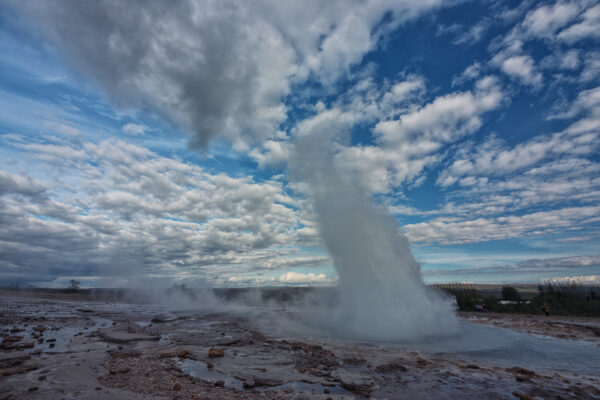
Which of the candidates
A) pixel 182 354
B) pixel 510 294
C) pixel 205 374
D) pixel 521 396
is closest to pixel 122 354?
pixel 182 354

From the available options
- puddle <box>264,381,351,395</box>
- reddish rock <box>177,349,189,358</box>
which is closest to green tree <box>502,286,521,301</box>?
puddle <box>264,381,351,395</box>

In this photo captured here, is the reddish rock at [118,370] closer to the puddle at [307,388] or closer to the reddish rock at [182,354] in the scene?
the reddish rock at [182,354]

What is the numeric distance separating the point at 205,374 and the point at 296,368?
138 inches

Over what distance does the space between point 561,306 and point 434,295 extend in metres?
24.9

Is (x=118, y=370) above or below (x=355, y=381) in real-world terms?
above

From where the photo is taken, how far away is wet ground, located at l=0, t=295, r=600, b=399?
8.73 m

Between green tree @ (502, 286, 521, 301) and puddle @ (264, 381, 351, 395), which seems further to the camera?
green tree @ (502, 286, 521, 301)

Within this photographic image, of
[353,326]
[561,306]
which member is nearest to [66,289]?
[353,326]

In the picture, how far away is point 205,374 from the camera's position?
35.4 ft

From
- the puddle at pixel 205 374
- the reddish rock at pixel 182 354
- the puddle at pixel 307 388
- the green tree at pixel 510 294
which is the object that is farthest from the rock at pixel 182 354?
the green tree at pixel 510 294

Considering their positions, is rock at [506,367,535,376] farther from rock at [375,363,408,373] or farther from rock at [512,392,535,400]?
rock at [375,363,408,373]

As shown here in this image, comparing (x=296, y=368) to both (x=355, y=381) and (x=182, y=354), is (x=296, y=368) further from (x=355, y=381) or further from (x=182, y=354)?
(x=182, y=354)

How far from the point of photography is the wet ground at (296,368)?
8.73 meters

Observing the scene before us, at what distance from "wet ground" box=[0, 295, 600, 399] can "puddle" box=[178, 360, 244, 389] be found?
0.04 meters
